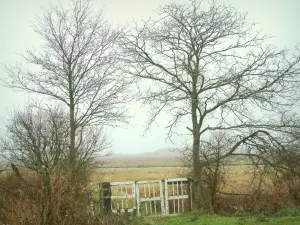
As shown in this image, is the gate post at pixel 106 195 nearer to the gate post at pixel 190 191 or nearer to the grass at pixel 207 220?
the grass at pixel 207 220

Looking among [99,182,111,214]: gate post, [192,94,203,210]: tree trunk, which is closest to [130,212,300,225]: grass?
[192,94,203,210]: tree trunk

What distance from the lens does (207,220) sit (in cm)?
1366

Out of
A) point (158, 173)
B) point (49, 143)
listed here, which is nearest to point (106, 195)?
point (49, 143)

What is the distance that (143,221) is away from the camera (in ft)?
47.6

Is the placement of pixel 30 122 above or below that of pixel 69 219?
above

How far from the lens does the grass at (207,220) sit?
40.1ft

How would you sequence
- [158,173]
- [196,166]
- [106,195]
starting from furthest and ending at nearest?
1. [158,173]
2. [196,166]
3. [106,195]

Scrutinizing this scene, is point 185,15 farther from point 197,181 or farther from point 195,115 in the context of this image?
point 197,181

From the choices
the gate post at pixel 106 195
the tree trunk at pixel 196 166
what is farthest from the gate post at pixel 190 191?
the gate post at pixel 106 195

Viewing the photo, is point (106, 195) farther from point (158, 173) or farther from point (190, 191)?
point (158, 173)

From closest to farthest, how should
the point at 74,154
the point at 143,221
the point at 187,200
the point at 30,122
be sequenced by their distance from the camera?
the point at 143,221, the point at 74,154, the point at 30,122, the point at 187,200

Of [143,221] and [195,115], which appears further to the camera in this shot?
[195,115]

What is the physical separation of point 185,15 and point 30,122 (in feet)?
29.8

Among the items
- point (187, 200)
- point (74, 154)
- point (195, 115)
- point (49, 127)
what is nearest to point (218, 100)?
point (195, 115)
